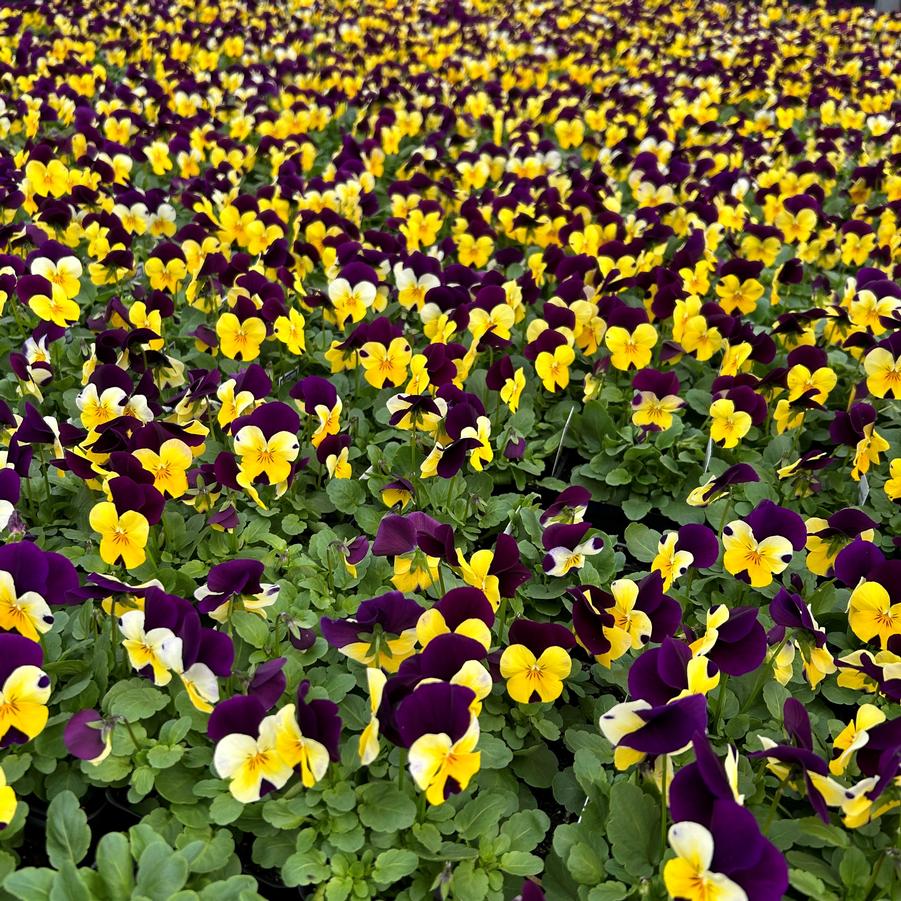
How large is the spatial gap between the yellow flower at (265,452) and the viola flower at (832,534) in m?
1.42

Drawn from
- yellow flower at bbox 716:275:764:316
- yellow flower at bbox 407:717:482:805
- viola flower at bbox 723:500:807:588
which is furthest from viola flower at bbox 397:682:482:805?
yellow flower at bbox 716:275:764:316

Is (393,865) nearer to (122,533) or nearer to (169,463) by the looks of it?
(122,533)

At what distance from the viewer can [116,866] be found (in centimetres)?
176

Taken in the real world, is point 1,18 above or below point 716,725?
above

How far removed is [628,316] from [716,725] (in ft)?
5.35

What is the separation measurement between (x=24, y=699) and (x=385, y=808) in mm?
757

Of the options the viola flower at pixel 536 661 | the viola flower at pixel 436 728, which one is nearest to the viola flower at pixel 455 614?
the viola flower at pixel 536 661

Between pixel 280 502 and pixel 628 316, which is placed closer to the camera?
pixel 280 502

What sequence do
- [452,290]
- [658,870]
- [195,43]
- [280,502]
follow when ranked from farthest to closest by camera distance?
1. [195,43]
2. [452,290]
3. [280,502]
4. [658,870]

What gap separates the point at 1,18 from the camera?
30.4ft

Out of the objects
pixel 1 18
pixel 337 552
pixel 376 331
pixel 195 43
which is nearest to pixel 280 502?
pixel 337 552

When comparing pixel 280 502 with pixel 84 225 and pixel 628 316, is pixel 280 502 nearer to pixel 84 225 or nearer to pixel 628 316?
pixel 628 316

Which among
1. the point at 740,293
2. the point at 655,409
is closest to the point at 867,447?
the point at 655,409

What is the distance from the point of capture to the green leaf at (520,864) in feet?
6.25
